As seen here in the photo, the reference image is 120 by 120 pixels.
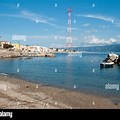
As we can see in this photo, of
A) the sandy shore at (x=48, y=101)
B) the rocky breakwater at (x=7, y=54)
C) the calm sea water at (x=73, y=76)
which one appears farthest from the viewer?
the rocky breakwater at (x=7, y=54)

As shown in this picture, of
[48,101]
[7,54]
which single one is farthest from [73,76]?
[7,54]

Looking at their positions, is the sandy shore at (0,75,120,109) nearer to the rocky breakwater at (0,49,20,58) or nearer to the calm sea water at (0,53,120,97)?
the calm sea water at (0,53,120,97)

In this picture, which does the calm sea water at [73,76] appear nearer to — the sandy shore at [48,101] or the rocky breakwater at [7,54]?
the sandy shore at [48,101]

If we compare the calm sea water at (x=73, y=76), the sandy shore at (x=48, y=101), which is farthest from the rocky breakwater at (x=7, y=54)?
the sandy shore at (x=48, y=101)

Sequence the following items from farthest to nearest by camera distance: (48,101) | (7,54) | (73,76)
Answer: (7,54) → (73,76) → (48,101)

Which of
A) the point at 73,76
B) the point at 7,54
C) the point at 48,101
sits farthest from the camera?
the point at 7,54

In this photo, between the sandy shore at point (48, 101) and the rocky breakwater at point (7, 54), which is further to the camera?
the rocky breakwater at point (7, 54)

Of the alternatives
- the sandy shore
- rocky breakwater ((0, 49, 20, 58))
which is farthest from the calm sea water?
rocky breakwater ((0, 49, 20, 58))

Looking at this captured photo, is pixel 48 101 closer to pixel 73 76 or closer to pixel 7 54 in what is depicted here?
pixel 73 76

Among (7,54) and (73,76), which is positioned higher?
(7,54)

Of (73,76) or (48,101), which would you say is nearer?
(48,101)
